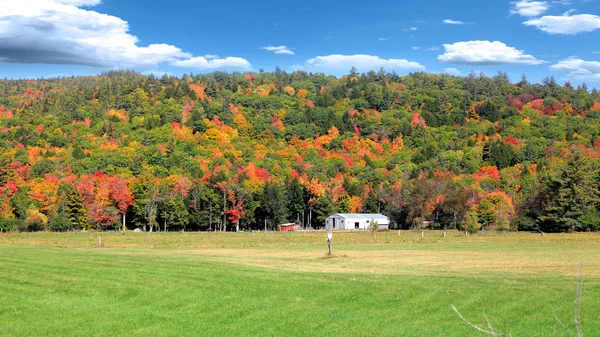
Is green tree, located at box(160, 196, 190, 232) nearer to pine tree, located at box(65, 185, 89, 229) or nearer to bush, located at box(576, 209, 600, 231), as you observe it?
pine tree, located at box(65, 185, 89, 229)

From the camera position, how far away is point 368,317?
17.6 m

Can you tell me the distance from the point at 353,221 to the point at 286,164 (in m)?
39.9

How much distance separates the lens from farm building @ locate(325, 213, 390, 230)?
381ft

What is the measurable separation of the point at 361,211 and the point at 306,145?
157ft

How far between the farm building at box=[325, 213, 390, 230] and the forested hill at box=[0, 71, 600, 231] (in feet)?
8.29

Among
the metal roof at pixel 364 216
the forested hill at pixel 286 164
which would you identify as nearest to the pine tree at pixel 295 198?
the forested hill at pixel 286 164

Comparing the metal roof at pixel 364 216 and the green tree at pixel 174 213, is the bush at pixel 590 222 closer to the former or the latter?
the metal roof at pixel 364 216

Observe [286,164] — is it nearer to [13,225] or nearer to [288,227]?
[288,227]

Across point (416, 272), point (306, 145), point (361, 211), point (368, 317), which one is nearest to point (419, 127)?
point (306, 145)

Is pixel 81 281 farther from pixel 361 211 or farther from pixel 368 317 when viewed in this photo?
pixel 361 211

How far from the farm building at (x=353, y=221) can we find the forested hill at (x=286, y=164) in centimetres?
253

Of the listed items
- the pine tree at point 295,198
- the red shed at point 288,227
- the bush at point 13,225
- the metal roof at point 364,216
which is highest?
the pine tree at point 295,198

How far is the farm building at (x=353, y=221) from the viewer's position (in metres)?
116

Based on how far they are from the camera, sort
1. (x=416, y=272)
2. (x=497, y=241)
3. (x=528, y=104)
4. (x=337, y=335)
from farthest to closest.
→ (x=528, y=104)
(x=497, y=241)
(x=416, y=272)
(x=337, y=335)
